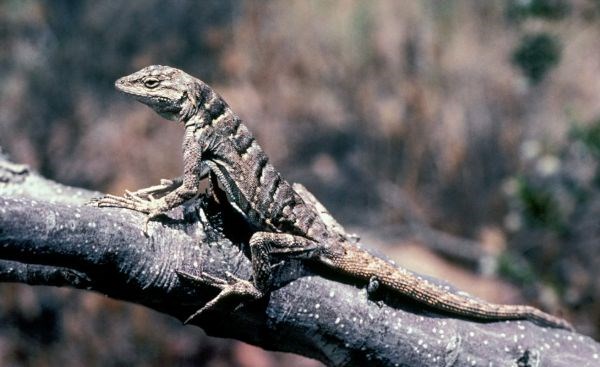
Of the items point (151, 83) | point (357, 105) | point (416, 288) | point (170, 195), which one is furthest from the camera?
point (357, 105)

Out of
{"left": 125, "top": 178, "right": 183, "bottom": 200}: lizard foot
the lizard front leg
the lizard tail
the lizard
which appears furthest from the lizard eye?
the lizard tail

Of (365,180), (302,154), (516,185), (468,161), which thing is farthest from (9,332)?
(468,161)

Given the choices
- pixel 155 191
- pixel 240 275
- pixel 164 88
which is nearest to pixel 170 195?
pixel 155 191

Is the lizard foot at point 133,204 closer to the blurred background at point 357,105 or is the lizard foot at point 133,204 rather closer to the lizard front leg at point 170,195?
the lizard front leg at point 170,195

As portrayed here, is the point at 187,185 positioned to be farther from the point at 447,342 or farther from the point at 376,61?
the point at 376,61

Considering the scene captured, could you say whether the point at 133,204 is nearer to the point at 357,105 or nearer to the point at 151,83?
the point at 151,83

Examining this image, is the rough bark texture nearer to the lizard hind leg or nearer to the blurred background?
the lizard hind leg
